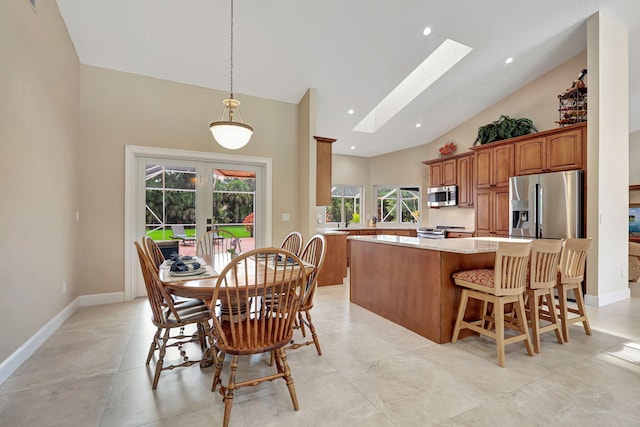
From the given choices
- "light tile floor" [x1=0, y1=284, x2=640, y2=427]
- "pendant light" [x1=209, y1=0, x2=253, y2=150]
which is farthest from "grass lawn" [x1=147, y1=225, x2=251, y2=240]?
"pendant light" [x1=209, y1=0, x2=253, y2=150]

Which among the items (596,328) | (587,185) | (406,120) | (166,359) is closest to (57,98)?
(166,359)

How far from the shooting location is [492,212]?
4.96m

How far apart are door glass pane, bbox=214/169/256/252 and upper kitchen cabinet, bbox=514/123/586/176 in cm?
→ 421

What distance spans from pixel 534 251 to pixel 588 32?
3.36 metres

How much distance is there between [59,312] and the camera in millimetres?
3000

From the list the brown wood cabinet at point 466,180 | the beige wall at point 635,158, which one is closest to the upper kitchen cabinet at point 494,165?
the brown wood cabinet at point 466,180

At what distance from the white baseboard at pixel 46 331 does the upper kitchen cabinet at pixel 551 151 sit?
6.08 metres

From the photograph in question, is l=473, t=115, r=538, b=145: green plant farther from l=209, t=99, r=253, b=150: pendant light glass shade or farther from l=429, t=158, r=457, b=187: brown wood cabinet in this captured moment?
l=209, t=99, r=253, b=150: pendant light glass shade

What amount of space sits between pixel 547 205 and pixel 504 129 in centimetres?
151

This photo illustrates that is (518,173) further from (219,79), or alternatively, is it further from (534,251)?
(219,79)

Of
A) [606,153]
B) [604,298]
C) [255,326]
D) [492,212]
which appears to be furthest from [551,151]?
[255,326]

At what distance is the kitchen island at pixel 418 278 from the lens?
256cm

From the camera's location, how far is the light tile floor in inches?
63.9

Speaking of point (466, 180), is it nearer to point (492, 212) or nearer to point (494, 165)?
point (494, 165)
